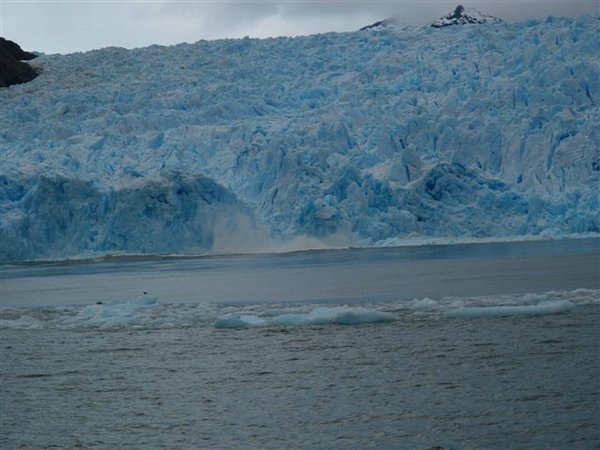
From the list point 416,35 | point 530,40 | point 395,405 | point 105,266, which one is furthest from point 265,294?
point 416,35

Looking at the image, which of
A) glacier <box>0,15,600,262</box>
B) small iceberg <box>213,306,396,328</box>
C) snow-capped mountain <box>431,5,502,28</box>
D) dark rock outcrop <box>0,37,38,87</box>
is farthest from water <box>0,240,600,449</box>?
snow-capped mountain <box>431,5,502,28</box>

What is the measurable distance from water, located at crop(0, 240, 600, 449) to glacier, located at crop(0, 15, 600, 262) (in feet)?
30.7

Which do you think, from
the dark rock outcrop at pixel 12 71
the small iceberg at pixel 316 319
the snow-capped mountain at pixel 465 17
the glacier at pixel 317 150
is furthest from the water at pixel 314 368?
the snow-capped mountain at pixel 465 17

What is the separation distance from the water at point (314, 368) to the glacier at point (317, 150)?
30.7 ft

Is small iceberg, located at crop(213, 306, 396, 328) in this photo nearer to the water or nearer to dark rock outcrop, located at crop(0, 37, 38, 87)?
the water

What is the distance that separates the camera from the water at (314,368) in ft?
24.0

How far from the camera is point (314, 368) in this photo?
391 inches

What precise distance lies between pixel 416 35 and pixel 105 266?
59.4 feet

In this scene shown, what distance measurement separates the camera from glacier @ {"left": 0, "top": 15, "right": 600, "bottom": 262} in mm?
28109

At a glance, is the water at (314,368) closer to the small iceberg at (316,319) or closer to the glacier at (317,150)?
the small iceberg at (316,319)

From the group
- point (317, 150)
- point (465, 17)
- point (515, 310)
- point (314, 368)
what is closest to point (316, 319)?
point (515, 310)

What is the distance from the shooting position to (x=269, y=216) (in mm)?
29406

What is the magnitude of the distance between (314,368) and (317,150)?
2023 cm

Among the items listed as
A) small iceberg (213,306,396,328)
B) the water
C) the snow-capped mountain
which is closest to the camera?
the water
